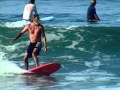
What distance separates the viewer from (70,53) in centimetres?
1947

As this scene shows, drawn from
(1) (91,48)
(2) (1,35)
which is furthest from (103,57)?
(2) (1,35)

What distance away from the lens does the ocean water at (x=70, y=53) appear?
1370cm

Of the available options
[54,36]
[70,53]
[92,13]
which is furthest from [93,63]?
[92,13]

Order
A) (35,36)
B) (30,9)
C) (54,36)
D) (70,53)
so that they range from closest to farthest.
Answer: (35,36), (70,53), (30,9), (54,36)

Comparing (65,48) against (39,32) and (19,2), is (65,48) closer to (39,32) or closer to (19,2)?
(39,32)

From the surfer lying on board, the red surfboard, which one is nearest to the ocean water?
the red surfboard

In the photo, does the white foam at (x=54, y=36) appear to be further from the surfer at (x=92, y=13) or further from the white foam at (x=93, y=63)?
the white foam at (x=93, y=63)

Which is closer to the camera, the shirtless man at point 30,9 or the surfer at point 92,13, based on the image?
the shirtless man at point 30,9

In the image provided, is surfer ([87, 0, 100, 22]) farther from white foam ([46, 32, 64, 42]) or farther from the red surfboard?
the red surfboard

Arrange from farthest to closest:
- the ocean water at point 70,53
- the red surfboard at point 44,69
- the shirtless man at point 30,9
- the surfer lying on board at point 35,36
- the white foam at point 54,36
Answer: the white foam at point 54,36, the shirtless man at point 30,9, the red surfboard at point 44,69, the surfer lying on board at point 35,36, the ocean water at point 70,53

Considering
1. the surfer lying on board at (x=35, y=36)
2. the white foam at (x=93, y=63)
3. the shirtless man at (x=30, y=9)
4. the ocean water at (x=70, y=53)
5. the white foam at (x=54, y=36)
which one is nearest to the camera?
the ocean water at (x=70, y=53)

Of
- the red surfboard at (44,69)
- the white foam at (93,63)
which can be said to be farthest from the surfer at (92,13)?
the red surfboard at (44,69)

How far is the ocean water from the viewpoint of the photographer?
13.7 m

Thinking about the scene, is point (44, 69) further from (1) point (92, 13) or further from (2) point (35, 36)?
(1) point (92, 13)
